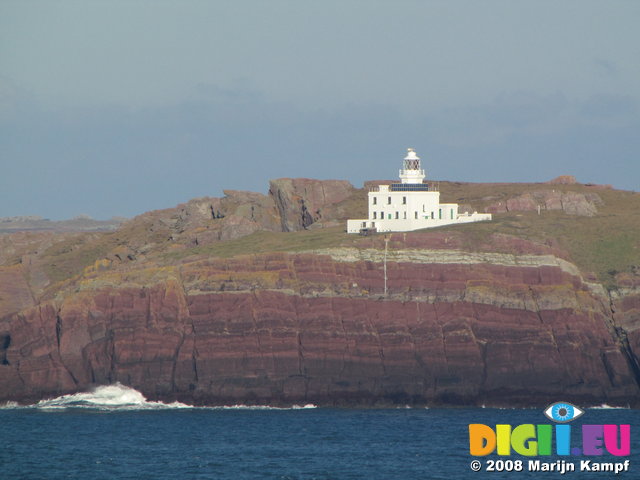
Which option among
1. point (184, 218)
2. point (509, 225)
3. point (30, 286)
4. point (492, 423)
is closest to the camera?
point (492, 423)

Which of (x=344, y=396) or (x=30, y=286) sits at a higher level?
(x=30, y=286)

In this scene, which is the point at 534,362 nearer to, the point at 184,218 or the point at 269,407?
the point at 269,407

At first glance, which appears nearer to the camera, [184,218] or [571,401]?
[571,401]

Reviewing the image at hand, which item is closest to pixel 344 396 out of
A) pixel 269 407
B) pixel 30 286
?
pixel 269 407

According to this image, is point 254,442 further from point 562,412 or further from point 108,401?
point 108,401

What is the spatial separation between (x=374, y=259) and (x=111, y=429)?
26946 millimetres

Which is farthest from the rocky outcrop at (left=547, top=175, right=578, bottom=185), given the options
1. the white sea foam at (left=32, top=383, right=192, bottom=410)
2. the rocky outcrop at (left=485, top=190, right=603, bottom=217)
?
the white sea foam at (left=32, top=383, right=192, bottom=410)

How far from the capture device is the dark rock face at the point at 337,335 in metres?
111

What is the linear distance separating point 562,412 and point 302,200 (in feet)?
150

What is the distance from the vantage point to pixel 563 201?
457 ft

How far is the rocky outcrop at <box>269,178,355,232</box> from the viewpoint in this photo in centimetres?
14038

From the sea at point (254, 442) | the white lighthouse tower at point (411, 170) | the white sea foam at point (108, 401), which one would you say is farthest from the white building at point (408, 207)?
the white sea foam at point (108, 401)

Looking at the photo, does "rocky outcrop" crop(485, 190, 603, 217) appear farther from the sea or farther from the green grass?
the sea

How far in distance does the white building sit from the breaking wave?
71.7ft
